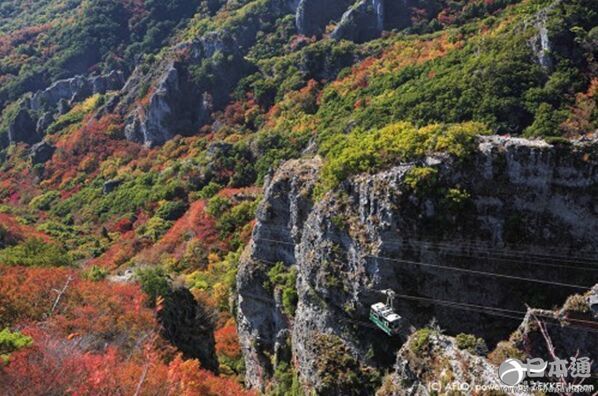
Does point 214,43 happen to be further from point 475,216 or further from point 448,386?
point 448,386

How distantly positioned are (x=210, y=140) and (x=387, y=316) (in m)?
73.2

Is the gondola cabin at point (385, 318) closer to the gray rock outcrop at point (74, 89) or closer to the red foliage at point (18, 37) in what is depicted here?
the gray rock outcrop at point (74, 89)

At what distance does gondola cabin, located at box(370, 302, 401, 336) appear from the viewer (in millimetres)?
25312

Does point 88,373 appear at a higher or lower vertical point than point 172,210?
higher

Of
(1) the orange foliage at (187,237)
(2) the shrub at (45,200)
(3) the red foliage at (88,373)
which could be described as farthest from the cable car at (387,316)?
(2) the shrub at (45,200)

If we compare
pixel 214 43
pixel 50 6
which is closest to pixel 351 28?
pixel 214 43

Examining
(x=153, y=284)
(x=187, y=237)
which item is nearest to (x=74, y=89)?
(x=187, y=237)

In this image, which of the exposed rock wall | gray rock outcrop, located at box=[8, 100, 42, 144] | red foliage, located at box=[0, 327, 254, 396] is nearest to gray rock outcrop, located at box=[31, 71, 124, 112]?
the exposed rock wall

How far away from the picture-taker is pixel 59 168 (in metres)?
104

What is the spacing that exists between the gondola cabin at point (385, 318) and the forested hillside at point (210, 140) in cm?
279

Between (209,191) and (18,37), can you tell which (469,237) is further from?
(18,37)

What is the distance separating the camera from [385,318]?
82.8 ft

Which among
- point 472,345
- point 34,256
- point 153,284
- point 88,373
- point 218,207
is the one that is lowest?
point 218,207

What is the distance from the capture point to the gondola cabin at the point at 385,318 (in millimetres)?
25312
